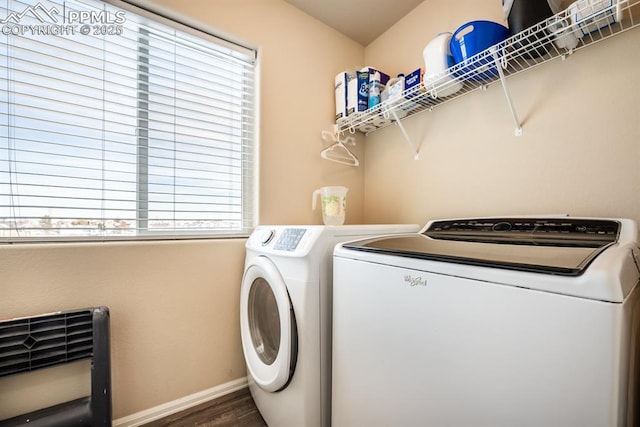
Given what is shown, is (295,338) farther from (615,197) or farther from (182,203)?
(615,197)

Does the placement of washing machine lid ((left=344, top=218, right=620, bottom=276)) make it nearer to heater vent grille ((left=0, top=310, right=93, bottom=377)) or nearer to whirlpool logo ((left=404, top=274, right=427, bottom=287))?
whirlpool logo ((left=404, top=274, right=427, bottom=287))

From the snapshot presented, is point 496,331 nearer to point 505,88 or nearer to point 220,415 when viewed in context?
point 505,88

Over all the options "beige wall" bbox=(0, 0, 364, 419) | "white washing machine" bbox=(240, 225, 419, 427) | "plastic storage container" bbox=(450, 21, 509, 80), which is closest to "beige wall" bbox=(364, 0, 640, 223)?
"plastic storage container" bbox=(450, 21, 509, 80)

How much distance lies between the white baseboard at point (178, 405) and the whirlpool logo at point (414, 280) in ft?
4.50

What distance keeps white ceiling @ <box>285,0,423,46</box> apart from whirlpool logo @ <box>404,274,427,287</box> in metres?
1.85

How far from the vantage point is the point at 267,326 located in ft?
4.54

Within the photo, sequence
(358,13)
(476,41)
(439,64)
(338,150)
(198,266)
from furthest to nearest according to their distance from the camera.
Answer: (338,150), (358,13), (198,266), (439,64), (476,41)

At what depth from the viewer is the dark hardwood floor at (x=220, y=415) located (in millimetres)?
1344

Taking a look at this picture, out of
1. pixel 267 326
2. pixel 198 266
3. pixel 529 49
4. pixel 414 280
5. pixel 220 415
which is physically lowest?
pixel 220 415

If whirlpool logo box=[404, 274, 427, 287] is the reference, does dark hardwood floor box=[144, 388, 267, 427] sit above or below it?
below

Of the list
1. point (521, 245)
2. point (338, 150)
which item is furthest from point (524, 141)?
point (338, 150)

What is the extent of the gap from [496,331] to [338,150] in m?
1.67

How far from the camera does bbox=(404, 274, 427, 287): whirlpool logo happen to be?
727mm

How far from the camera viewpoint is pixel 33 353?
3.50ft
